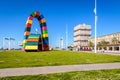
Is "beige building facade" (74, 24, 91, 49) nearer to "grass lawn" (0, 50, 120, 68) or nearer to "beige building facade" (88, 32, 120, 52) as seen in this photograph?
"beige building facade" (88, 32, 120, 52)

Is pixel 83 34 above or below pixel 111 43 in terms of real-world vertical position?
above

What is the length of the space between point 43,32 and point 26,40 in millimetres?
5247

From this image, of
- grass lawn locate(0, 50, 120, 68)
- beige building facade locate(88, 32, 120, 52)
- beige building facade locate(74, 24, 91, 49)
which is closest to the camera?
grass lawn locate(0, 50, 120, 68)

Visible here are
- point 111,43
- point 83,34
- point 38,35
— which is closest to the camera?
point 38,35

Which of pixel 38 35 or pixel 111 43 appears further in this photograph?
pixel 111 43

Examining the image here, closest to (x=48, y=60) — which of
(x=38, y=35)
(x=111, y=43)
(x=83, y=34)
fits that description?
(x=38, y=35)

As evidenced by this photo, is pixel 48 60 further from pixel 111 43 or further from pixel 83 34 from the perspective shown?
pixel 83 34

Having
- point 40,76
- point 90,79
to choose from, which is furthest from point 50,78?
point 90,79

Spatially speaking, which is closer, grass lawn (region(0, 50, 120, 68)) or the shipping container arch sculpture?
grass lawn (region(0, 50, 120, 68))

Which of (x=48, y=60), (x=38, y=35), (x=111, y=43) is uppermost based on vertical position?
(x=38, y=35)

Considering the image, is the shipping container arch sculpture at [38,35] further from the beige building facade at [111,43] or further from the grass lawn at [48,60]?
the beige building facade at [111,43]

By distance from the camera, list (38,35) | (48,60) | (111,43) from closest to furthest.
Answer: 1. (48,60)
2. (38,35)
3. (111,43)

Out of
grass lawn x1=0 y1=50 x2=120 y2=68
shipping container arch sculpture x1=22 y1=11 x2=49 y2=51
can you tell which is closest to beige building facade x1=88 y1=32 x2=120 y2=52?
shipping container arch sculpture x1=22 y1=11 x2=49 y2=51

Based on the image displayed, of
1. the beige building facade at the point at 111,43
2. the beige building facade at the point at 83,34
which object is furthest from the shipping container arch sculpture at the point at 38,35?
the beige building facade at the point at 83,34
